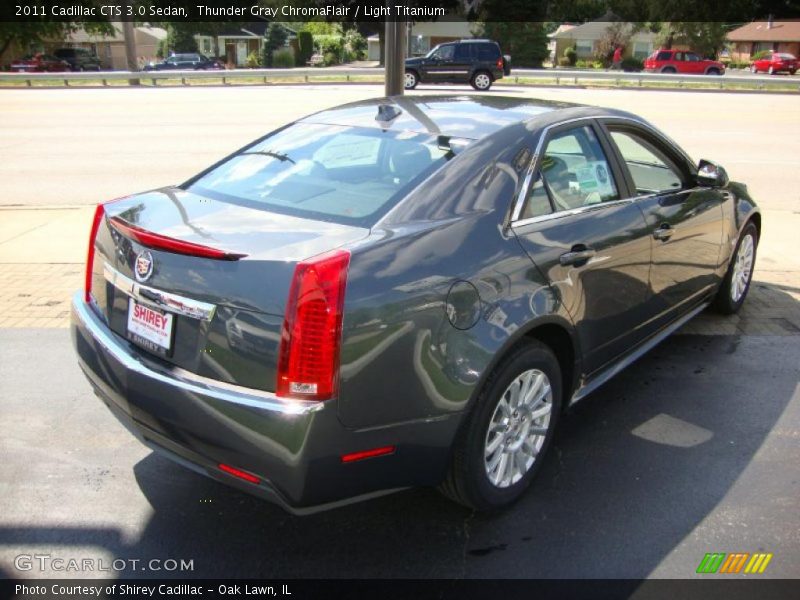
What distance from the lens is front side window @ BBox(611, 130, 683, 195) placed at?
429cm

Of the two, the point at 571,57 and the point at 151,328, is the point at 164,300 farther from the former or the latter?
the point at 571,57

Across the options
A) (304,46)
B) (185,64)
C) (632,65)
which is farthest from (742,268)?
(304,46)

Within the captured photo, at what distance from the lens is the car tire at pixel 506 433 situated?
9.36ft

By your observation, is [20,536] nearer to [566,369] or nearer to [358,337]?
[358,337]

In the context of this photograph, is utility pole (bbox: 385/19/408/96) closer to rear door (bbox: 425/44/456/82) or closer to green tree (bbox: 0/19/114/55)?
rear door (bbox: 425/44/456/82)

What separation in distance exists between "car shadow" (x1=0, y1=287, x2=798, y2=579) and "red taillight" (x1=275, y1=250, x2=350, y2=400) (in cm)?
84

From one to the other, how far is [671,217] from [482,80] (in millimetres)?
27097

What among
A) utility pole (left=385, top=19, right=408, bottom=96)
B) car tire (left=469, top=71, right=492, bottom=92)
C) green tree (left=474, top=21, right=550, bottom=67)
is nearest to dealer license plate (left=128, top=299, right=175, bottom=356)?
utility pole (left=385, top=19, right=408, bottom=96)

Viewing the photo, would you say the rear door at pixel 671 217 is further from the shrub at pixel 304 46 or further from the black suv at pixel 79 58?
the shrub at pixel 304 46

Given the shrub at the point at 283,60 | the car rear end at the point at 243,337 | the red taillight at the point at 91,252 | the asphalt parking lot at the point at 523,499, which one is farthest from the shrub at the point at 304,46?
the car rear end at the point at 243,337

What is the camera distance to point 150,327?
9.03 ft

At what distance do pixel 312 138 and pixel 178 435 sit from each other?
1719 millimetres

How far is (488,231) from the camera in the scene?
9.61 feet

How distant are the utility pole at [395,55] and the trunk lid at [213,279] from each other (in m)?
3.64
